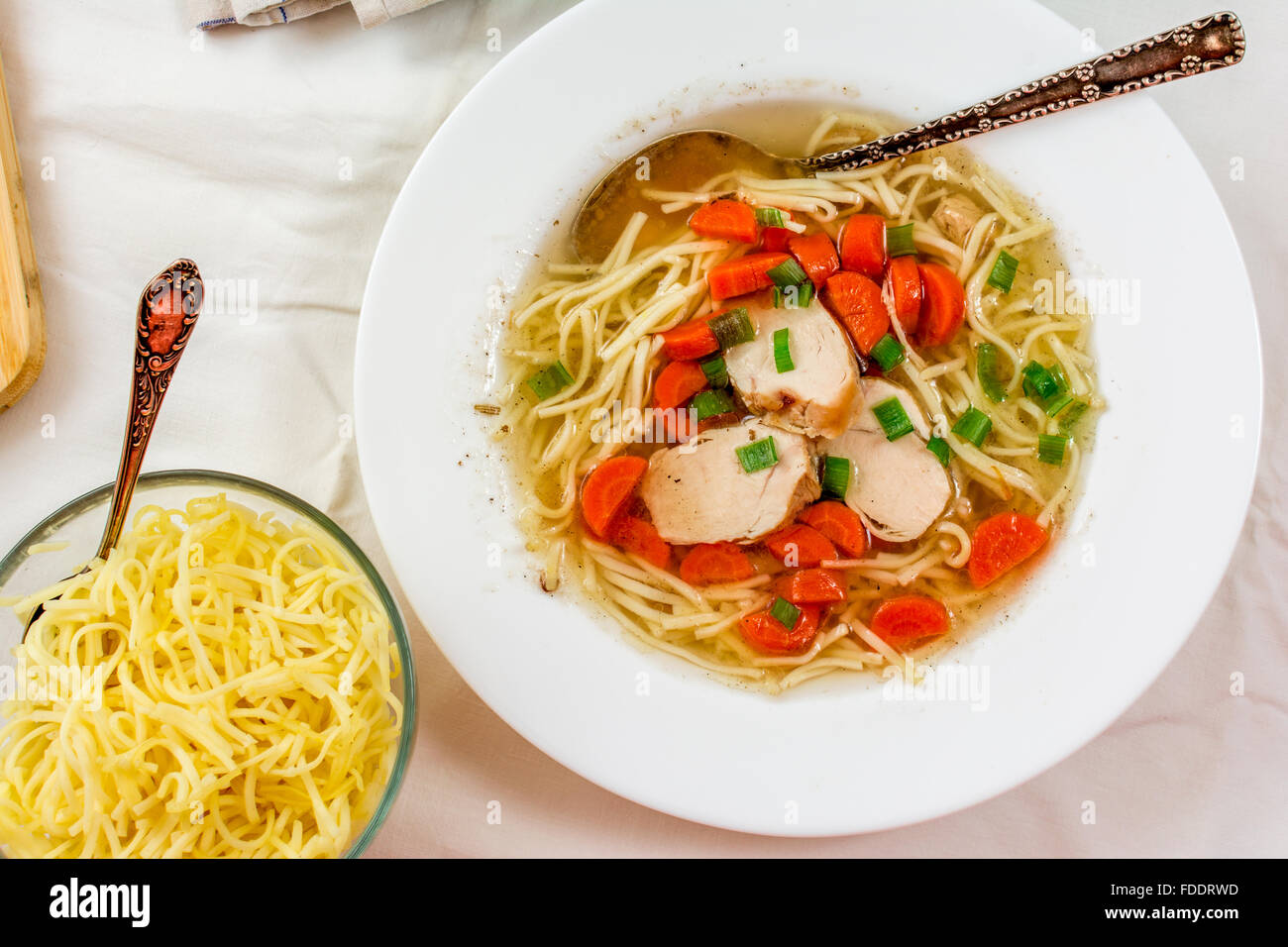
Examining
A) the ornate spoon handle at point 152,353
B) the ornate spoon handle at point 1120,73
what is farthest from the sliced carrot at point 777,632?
the ornate spoon handle at point 152,353

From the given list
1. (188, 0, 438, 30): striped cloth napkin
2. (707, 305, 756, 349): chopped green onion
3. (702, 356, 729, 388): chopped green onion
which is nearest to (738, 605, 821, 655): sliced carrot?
(702, 356, 729, 388): chopped green onion

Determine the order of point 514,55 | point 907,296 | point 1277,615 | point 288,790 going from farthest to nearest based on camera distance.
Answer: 1. point 1277,615
2. point 907,296
3. point 514,55
4. point 288,790

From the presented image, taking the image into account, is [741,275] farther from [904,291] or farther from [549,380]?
[549,380]

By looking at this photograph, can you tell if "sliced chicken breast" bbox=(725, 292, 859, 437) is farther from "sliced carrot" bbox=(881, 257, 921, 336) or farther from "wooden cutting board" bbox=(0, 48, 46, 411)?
"wooden cutting board" bbox=(0, 48, 46, 411)

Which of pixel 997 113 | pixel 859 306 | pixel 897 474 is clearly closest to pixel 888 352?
pixel 859 306

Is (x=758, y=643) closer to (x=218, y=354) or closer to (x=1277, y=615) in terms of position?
(x=1277, y=615)
